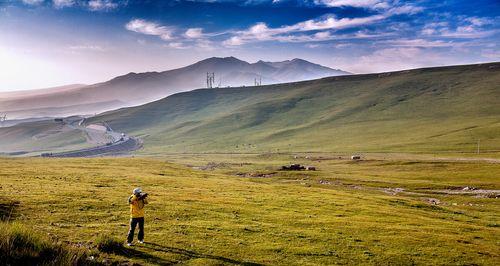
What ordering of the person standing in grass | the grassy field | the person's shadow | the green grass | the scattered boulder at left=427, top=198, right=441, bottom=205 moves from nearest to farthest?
the green grass
the person's shadow
the person standing in grass
the grassy field
the scattered boulder at left=427, top=198, right=441, bottom=205

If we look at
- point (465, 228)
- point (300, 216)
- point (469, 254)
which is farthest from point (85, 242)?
point (465, 228)

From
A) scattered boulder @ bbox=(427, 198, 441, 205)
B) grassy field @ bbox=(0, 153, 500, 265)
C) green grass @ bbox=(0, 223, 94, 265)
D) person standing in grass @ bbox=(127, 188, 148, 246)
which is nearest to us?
green grass @ bbox=(0, 223, 94, 265)

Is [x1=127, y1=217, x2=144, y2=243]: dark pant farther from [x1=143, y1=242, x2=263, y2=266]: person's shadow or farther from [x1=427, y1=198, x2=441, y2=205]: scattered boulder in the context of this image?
[x1=427, y1=198, x2=441, y2=205]: scattered boulder

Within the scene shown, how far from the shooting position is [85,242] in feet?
85.0

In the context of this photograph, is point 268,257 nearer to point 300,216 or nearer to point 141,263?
point 141,263

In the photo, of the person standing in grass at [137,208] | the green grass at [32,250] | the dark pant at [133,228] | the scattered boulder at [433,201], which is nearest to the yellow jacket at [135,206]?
the person standing in grass at [137,208]

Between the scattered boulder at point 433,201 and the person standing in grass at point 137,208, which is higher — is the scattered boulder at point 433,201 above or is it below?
below

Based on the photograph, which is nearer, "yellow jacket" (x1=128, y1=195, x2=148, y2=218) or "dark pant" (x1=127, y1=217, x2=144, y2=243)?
"dark pant" (x1=127, y1=217, x2=144, y2=243)

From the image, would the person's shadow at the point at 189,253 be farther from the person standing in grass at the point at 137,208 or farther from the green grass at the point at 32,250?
the green grass at the point at 32,250

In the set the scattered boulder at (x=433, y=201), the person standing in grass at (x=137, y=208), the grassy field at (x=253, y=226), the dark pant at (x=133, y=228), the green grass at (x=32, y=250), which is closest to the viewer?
the green grass at (x=32, y=250)

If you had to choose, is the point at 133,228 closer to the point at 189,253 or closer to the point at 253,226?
the point at 189,253

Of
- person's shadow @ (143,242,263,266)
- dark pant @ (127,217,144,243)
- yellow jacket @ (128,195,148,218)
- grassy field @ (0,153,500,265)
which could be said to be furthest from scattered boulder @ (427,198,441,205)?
yellow jacket @ (128,195,148,218)

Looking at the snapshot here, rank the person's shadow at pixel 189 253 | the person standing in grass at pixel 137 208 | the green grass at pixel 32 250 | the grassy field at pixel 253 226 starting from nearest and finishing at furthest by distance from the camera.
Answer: the green grass at pixel 32 250 → the person's shadow at pixel 189 253 → the person standing in grass at pixel 137 208 → the grassy field at pixel 253 226

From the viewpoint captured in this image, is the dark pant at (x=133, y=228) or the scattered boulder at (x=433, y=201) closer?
the dark pant at (x=133, y=228)
